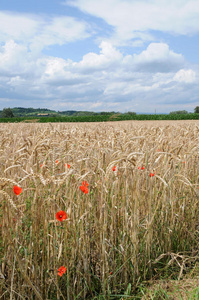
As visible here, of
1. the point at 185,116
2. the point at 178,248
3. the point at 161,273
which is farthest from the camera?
the point at 185,116

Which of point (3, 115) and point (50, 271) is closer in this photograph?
point (50, 271)

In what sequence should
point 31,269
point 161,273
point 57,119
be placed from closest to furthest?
point 31,269
point 161,273
point 57,119

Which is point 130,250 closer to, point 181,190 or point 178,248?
point 178,248

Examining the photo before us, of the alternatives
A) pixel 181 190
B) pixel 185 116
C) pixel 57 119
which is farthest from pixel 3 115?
pixel 181 190

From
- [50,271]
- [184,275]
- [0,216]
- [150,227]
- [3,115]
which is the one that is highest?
[3,115]

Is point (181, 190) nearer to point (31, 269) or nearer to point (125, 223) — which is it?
point (125, 223)

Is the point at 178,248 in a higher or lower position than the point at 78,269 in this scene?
lower

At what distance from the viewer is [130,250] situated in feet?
8.11

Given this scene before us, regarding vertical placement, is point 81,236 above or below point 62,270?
above

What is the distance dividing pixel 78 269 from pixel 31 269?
14.1 inches

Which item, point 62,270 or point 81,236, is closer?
point 62,270

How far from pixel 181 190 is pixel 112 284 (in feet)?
4.50

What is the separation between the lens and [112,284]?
2453 millimetres

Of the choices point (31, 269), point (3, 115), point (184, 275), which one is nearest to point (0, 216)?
point (31, 269)
